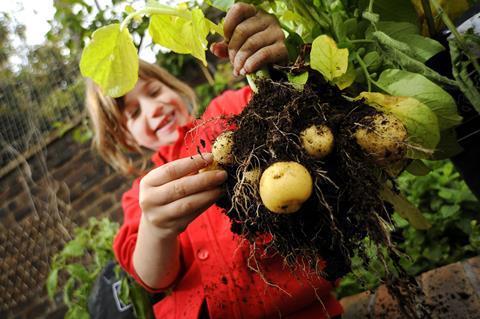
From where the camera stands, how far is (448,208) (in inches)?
48.3

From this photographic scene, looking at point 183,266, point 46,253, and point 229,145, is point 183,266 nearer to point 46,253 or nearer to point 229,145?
point 229,145

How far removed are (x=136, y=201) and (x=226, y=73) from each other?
1.64m

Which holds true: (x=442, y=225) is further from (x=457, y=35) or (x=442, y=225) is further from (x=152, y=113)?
(x=152, y=113)

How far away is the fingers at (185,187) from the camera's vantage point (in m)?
0.62

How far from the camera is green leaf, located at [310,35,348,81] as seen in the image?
1.79ft

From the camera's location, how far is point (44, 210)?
10.2 ft

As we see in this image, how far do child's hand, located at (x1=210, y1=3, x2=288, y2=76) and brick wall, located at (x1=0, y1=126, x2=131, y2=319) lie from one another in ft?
7.76

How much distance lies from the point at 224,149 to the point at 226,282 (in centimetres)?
41

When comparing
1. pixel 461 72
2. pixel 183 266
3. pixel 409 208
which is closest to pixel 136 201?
pixel 183 266

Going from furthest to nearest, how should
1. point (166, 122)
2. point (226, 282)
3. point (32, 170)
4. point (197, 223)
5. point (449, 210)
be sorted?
1. point (32, 170)
2. point (166, 122)
3. point (449, 210)
4. point (197, 223)
5. point (226, 282)

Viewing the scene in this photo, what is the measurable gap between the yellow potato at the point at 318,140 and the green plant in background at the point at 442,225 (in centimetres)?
81

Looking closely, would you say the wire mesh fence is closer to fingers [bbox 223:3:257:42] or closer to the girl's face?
the girl's face

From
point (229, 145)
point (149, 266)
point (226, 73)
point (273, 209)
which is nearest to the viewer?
point (273, 209)

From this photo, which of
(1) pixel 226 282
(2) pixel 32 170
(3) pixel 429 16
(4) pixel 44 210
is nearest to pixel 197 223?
(1) pixel 226 282
